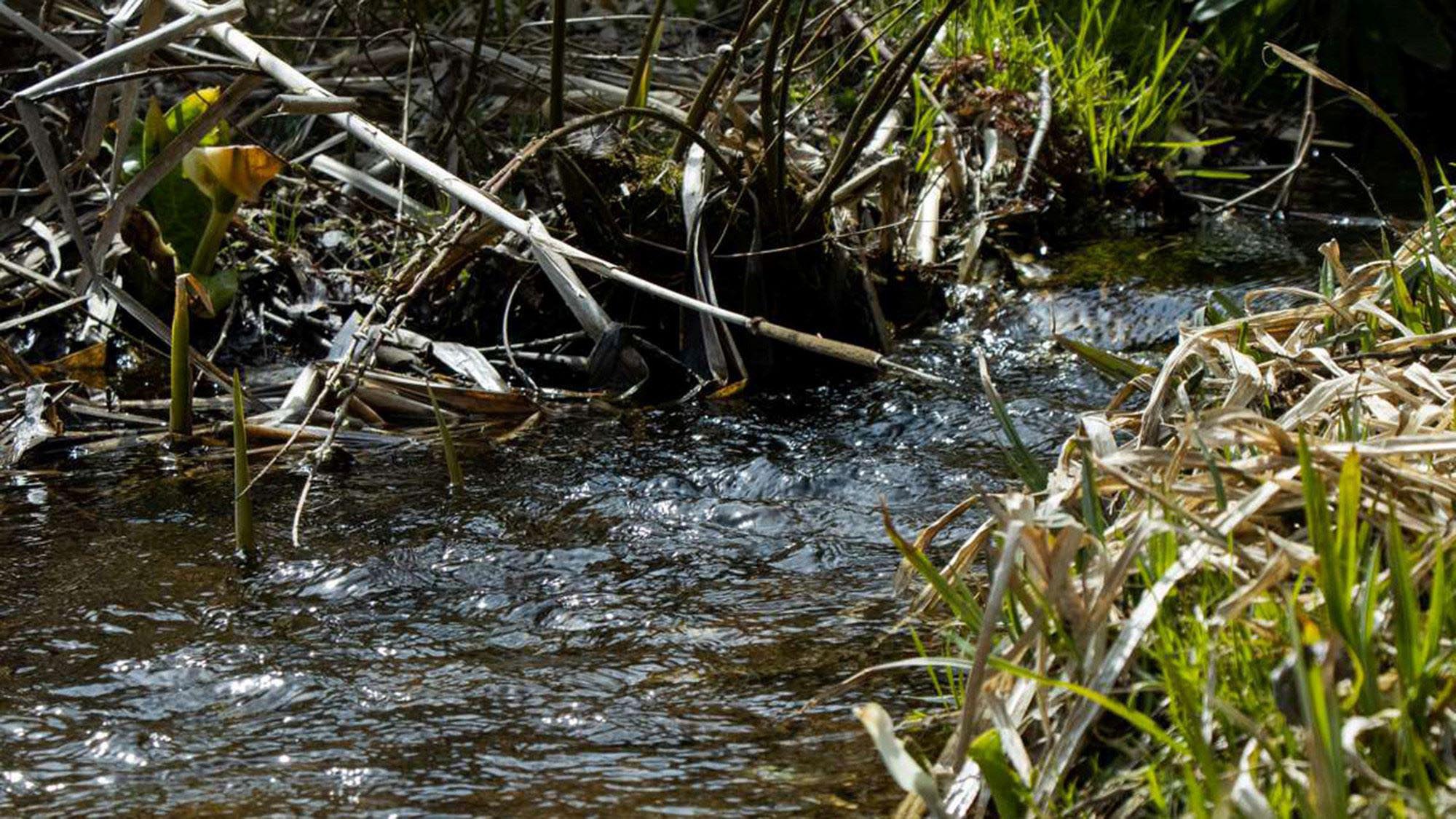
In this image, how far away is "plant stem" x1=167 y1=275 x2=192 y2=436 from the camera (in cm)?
294

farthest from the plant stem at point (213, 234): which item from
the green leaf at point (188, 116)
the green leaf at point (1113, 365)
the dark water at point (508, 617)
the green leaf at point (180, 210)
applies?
the green leaf at point (1113, 365)

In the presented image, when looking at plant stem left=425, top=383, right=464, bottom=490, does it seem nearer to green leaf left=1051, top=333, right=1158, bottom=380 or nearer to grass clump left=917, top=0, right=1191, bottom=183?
green leaf left=1051, top=333, right=1158, bottom=380

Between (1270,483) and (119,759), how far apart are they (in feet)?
4.72

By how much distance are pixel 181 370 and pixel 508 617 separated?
1.16 metres

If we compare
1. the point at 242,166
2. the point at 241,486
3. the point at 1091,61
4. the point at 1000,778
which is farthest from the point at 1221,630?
the point at 1091,61

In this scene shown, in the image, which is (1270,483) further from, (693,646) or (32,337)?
(32,337)

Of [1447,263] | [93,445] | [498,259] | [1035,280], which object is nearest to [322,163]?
[498,259]

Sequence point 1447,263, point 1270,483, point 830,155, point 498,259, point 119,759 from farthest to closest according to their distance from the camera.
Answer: point 830,155 → point 498,259 → point 1447,263 → point 119,759 → point 1270,483

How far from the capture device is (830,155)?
16.0ft

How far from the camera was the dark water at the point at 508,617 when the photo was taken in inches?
75.2

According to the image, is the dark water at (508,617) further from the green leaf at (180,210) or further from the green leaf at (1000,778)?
the green leaf at (180,210)

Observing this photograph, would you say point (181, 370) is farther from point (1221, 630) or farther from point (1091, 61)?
point (1091, 61)

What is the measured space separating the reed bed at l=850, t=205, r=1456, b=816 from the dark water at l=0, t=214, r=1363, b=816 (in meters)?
0.26

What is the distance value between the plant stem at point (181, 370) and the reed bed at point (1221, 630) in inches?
64.0
